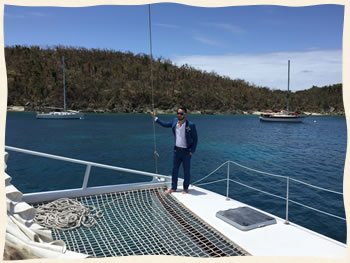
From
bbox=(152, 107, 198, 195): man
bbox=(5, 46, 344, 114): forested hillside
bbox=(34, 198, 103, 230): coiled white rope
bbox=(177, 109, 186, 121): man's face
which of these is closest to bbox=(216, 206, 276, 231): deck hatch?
bbox=(152, 107, 198, 195): man

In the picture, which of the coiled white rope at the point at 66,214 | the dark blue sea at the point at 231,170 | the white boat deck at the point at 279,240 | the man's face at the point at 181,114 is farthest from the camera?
the dark blue sea at the point at 231,170

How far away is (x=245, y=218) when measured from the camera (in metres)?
4.49

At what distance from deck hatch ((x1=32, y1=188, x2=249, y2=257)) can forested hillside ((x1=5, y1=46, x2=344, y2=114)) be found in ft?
288

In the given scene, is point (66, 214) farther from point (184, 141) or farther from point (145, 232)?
point (184, 141)

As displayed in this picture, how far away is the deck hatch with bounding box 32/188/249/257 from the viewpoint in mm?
3881

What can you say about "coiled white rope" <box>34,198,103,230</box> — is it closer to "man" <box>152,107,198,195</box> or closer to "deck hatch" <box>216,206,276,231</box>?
"man" <box>152,107,198,195</box>

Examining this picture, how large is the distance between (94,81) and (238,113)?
52.2 meters

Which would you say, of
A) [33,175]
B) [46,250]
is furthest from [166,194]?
[33,175]

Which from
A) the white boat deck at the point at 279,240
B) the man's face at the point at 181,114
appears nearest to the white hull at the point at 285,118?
the man's face at the point at 181,114

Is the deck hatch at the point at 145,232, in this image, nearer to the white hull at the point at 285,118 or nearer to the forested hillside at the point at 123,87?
the white hull at the point at 285,118

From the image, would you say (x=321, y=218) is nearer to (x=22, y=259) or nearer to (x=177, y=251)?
(x=177, y=251)

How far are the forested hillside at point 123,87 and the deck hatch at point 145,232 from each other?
3450 inches

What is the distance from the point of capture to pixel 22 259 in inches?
74.8

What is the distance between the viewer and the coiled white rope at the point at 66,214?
14.7 ft
